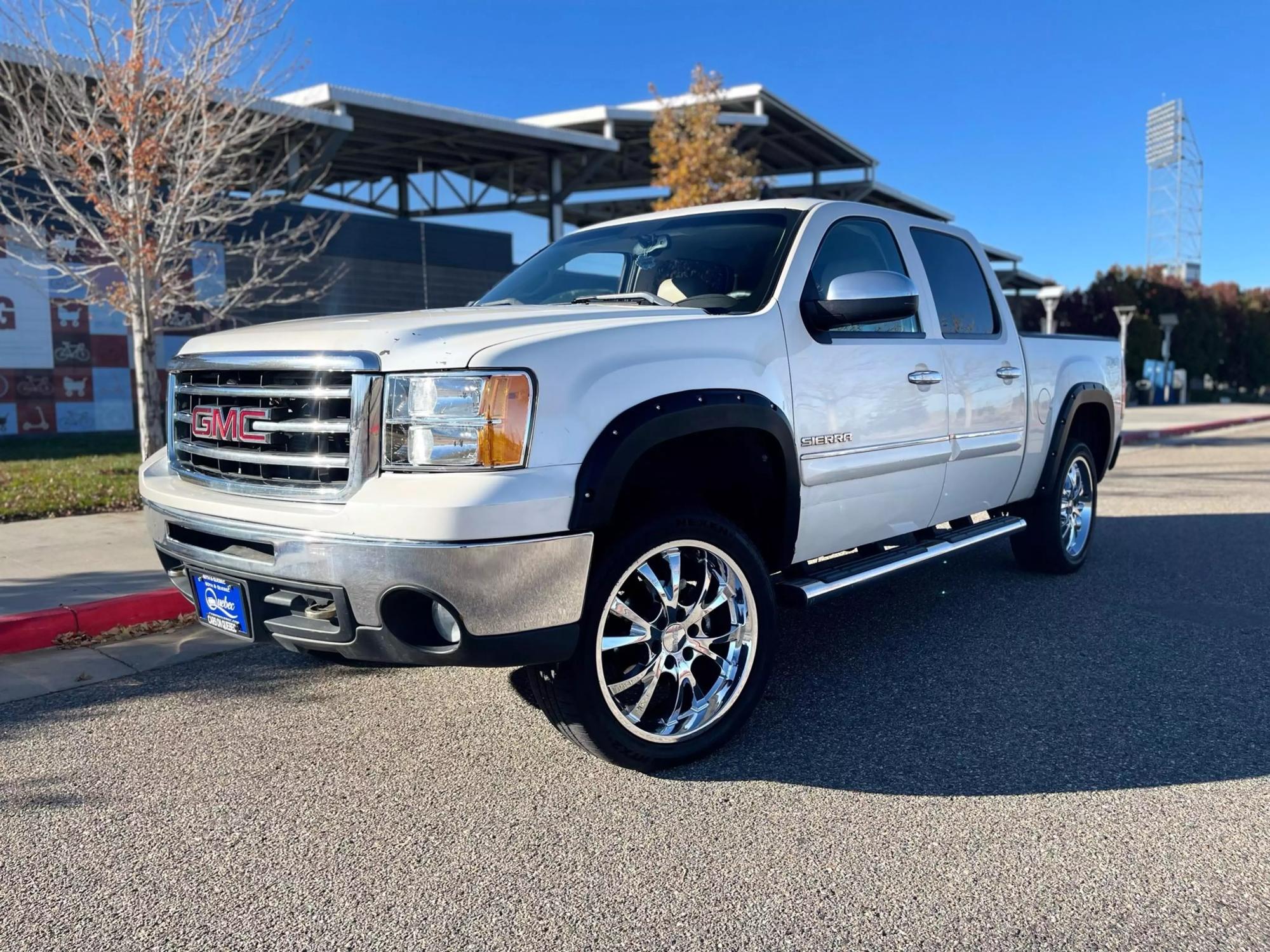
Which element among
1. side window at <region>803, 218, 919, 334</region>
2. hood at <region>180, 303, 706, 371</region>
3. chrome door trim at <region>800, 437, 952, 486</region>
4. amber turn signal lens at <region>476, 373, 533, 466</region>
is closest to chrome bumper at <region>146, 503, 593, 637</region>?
amber turn signal lens at <region>476, 373, 533, 466</region>

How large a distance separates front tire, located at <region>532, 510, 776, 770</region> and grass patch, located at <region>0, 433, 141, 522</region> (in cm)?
652

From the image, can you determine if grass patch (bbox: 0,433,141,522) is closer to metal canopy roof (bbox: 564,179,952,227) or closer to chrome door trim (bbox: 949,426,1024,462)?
chrome door trim (bbox: 949,426,1024,462)

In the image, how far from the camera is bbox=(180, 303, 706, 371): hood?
2.89 meters

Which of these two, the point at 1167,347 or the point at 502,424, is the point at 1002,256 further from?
the point at 502,424

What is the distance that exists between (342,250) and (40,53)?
8.64 m

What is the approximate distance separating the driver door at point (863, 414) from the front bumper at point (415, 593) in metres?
1.24

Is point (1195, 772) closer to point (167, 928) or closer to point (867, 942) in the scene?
point (867, 942)

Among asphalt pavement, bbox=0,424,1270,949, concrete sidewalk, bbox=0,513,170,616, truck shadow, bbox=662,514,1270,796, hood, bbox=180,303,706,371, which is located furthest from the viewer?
concrete sidewalk, bbox=0,513,170,616

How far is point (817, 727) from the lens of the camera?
144 inches

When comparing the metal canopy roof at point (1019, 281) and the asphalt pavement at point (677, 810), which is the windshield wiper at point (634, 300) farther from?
the metal canopy roof at point (1019, 281)

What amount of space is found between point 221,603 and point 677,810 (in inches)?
63.5

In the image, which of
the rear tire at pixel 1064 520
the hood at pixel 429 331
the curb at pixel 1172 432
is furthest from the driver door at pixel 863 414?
the curb at pixel 1172 432

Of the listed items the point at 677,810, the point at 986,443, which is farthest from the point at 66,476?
the point at 677,810

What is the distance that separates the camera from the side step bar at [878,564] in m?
3.73
